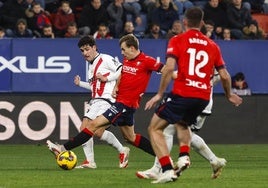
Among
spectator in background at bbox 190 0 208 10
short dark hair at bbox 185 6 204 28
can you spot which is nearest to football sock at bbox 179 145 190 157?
short dark hair at bbox 185 6 204 28

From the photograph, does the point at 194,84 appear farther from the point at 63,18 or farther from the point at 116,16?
the point at 116,16

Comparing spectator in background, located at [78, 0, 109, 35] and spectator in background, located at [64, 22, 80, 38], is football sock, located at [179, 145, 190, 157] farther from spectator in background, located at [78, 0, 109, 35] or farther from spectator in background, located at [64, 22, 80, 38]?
spectator in background, located at [78, 0, 109, 35]

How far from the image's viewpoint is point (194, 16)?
1248 cm

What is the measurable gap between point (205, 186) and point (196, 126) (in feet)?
7.03

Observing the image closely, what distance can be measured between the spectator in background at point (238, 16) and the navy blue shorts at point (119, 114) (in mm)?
8782

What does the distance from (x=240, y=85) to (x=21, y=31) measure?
4.76 metres

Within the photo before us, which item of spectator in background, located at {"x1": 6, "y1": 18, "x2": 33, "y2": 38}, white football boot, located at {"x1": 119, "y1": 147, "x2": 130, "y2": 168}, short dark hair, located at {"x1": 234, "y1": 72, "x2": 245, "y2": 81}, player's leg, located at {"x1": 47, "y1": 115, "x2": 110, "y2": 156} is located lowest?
short dark hair, located at {"x1": 234, "y1": 72, "x2": 245, "y2": 81}

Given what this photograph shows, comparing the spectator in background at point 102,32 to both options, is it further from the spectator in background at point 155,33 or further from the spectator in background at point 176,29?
the spectator in background at point 176,29

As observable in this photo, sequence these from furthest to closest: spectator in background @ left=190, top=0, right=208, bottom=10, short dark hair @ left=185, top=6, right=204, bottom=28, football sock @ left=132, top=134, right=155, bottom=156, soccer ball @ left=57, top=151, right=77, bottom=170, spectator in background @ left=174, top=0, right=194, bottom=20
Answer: spectator in background @ left=190, top=0, right=208, bottom=10 < spectator in background @ left=174, top=0, right=194, bottom=20 < football sock @ left=132, top=134, right=155, bottom=156 < soccer ball @ left=57, top=151, right=77, bottom=170 < short dark hair @ left=185, top=6, right=204, bottom=28

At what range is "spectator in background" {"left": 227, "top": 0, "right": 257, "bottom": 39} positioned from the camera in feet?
79.3

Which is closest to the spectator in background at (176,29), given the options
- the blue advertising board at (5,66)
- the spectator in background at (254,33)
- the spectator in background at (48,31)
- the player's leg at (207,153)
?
the spectator in background at (254,33)

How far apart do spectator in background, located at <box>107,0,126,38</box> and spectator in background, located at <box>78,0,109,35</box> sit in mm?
180

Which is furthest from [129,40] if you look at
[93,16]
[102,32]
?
[93,16]

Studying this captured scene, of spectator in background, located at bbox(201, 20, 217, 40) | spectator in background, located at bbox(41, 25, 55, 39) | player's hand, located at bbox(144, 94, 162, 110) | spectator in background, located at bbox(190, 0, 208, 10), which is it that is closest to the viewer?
player's hand, located at bbox(144, 94, 162, 110)
